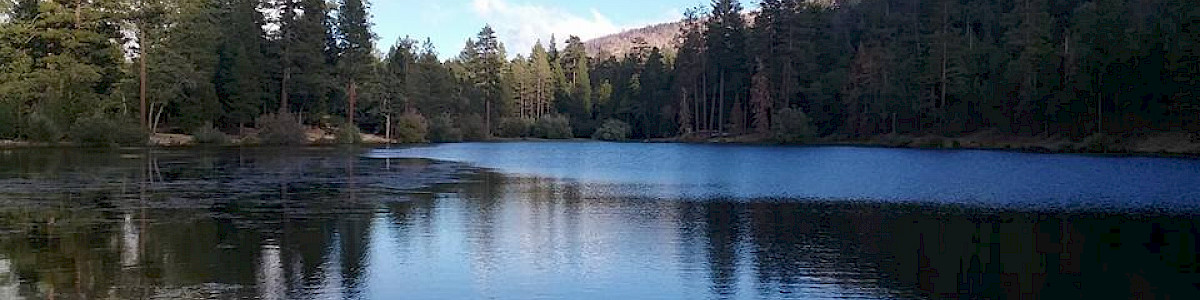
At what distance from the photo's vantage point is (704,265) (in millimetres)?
15578

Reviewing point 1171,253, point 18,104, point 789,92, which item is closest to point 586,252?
point 1171,253

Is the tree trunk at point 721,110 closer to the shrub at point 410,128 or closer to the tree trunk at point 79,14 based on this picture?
the shrub at point 410,128

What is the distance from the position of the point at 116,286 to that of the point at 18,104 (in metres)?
62.3

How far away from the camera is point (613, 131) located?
134125mm

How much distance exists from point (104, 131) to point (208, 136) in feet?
29.1

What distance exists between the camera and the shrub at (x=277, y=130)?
268 feet

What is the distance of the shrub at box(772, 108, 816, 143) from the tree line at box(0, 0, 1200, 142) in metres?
0.18

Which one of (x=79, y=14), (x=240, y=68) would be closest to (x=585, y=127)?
(x=240, y=68)

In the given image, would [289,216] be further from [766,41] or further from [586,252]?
[766,41]

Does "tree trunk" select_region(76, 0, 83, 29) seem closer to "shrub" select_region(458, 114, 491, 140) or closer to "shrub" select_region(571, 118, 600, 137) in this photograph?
"shrub" select_region(458, 114, 491, 140)

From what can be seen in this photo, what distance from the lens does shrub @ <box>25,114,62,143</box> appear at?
6425 cm

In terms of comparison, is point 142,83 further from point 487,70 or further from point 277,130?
point 487,70

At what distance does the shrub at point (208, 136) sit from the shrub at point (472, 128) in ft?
141

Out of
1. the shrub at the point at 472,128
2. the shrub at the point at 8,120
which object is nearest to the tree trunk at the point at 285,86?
the shrub at the point at 8,120
